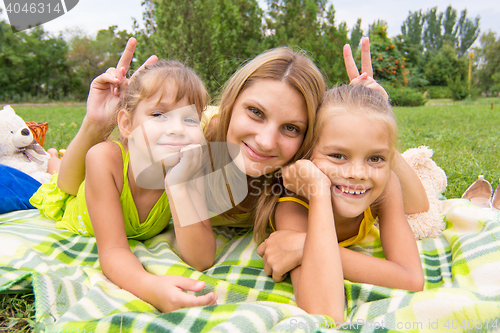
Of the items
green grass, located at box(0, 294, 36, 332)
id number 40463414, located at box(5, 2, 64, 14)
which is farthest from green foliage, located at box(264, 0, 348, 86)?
green grass, located at box(0, 294, 36, 332)

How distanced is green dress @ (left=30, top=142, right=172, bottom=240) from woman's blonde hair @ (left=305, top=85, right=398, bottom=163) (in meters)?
0.95

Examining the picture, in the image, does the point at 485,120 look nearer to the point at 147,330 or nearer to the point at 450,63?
the point at 147,330

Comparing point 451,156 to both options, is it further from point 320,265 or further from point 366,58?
point 320,265

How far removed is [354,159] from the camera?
1.58m

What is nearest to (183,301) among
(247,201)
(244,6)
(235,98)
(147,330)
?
(147,330)

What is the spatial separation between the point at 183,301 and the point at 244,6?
30.2ft

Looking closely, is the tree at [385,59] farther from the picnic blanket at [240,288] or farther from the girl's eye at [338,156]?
the girl's eye at [338,156]

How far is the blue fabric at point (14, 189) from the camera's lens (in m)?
2.54

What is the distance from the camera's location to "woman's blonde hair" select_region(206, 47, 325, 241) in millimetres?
1771

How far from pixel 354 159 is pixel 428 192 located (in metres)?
1.14

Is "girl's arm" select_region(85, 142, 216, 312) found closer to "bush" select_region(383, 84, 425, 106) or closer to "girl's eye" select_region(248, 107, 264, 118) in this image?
"girl's eye" select_region(248, 107, 264, 118)

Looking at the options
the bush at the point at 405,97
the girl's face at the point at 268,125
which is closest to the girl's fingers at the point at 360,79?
the girl's face at the point at 268,125

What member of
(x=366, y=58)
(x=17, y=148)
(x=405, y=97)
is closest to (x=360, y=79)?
(x=366, y=58)

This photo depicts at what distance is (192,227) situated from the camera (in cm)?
173
